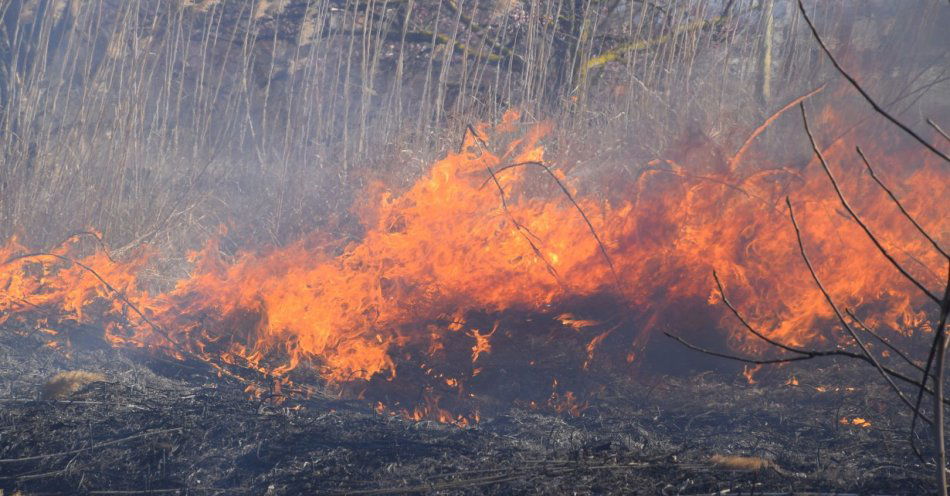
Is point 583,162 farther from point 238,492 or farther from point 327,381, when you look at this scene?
point 238,492

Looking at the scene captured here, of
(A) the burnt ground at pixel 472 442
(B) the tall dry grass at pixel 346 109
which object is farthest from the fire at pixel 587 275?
(B) the tall dry grass at pixel 346 109

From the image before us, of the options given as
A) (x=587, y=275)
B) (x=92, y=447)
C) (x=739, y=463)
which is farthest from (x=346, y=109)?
Result: (x=739, y=463)

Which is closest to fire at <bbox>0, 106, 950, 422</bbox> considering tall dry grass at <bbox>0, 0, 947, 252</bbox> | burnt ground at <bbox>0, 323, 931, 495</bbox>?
burnt ground at <bbox>0, 323, 931, 495</bbox>

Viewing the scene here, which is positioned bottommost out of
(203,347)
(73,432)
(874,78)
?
(203,347)

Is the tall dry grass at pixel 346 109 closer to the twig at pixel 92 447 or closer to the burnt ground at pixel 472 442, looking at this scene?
the burnt ground at pixel 472 442

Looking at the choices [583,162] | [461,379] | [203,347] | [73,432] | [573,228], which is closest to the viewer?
[73,432]

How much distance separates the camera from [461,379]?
17.3 ft

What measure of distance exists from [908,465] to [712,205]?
105 inches

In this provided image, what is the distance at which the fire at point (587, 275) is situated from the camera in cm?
530

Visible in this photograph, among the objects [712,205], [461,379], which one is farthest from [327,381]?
[712,205]

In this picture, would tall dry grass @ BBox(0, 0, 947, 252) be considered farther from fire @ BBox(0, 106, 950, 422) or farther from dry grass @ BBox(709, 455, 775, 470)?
dry grass @ BBox(709, 455, 775, 470)

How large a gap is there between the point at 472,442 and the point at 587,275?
6.85 ft

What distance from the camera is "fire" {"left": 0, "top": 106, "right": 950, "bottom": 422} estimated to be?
17.4ft

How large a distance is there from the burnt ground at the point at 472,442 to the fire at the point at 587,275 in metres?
0.51
